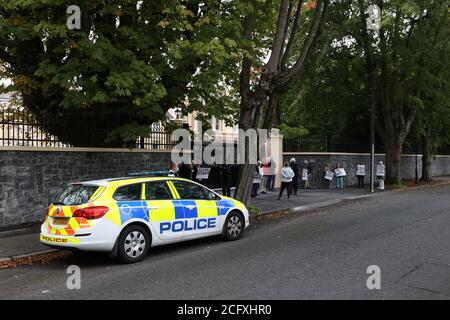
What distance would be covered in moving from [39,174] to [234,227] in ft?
18.5

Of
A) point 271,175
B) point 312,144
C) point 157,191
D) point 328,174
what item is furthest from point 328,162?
point 157,191

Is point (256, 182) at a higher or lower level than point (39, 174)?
lower

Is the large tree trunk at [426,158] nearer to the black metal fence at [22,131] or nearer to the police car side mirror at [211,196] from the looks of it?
the police car side mirror at [211,196]

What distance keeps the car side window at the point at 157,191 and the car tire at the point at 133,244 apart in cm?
69

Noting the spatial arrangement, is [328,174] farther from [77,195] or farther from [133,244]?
[77,195]

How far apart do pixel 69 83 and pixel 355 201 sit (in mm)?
12329

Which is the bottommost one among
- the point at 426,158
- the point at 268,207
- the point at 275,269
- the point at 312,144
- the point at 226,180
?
the point at 275,269

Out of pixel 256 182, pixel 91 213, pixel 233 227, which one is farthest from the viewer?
pixel 256 182

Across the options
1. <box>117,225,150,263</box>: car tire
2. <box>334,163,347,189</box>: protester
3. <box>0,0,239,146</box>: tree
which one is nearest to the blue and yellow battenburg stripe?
<box>117,225,150,263</box>: car tire

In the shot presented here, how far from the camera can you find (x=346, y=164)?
85.3 ft

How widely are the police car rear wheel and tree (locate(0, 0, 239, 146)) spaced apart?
3.29 metres

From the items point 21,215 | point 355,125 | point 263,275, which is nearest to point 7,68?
point 21,215

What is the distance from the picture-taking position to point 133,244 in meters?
8.05

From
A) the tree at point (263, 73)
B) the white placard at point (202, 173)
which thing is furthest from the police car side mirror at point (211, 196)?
the white placard at point (202, 173)
